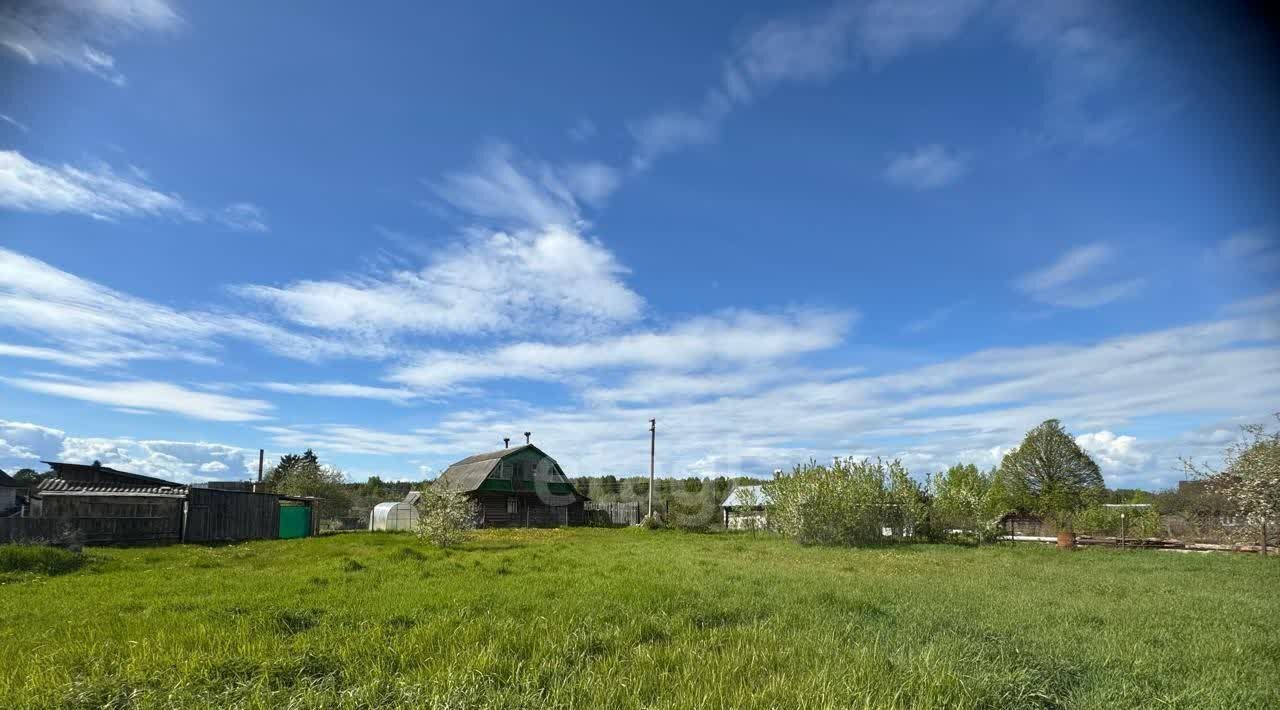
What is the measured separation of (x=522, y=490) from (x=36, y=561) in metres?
35.5

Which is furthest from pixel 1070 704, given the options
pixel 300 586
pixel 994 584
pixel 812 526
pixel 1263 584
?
pixel 812 526

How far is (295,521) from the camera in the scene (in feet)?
114

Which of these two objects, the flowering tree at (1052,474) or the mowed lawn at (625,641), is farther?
the flowering tree at (1052,474)

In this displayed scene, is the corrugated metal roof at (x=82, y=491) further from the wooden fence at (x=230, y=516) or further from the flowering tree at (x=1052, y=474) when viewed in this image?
the flowering tree at (x=1052, y=474)

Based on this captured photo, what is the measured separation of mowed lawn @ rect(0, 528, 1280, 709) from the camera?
17.9 feet

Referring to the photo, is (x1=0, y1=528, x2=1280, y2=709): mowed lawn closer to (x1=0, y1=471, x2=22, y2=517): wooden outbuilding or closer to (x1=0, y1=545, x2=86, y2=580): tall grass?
(x1=0, y1=545, x2=86, y2=580): tall grass

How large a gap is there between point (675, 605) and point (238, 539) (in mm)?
27633

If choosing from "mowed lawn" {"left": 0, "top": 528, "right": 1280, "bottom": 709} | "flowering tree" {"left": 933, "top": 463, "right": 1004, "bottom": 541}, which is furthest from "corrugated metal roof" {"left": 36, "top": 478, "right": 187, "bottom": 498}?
"flowering tree" {"left": 933, "top": 463, "right": 1004, "bottom": 541}

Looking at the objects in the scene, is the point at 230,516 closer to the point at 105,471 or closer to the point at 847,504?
the point at 105,471

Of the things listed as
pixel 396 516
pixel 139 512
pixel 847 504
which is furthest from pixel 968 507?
pixel 139 512

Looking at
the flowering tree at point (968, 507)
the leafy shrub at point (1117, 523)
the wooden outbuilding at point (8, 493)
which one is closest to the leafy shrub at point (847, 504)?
the flowering tree at point (968, 507)

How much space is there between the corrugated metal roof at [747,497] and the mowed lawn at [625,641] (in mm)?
24576

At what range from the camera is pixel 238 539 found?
29234 mm

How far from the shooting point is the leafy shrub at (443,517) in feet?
83.6
